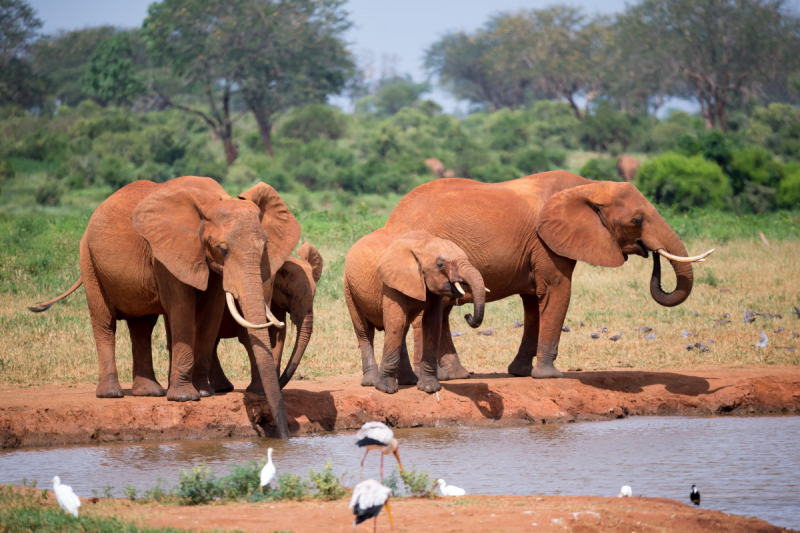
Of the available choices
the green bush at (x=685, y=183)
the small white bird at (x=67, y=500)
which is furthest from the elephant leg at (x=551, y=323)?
the green bush at (x=685, y=183)

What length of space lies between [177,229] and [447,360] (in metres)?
3.34

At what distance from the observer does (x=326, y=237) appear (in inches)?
781

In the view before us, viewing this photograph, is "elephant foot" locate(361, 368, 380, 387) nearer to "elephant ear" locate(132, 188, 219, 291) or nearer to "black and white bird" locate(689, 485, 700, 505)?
"elephant ear" locate(132, 188, 219, 291)

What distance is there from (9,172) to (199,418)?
20700mm

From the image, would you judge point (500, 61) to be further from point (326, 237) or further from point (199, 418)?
point (199, 418)

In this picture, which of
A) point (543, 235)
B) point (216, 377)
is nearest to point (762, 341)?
point (543, 235)

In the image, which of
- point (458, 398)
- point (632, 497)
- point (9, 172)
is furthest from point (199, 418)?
point (9, 172)

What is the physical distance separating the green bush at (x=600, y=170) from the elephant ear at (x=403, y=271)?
63.9 feet

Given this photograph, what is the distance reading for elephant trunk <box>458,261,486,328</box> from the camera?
8.04m

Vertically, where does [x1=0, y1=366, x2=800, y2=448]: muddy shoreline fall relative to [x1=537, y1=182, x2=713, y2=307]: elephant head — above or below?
below

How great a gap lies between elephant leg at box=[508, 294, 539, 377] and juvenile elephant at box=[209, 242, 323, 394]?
258cm

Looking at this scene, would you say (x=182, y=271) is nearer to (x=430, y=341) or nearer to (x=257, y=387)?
(x=257, y=387)

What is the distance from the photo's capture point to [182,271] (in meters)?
8.27

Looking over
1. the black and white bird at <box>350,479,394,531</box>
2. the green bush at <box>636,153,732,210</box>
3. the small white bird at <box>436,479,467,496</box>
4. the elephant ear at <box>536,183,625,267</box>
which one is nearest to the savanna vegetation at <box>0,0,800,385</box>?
the green bush at <box>636,153,732,210</box>
